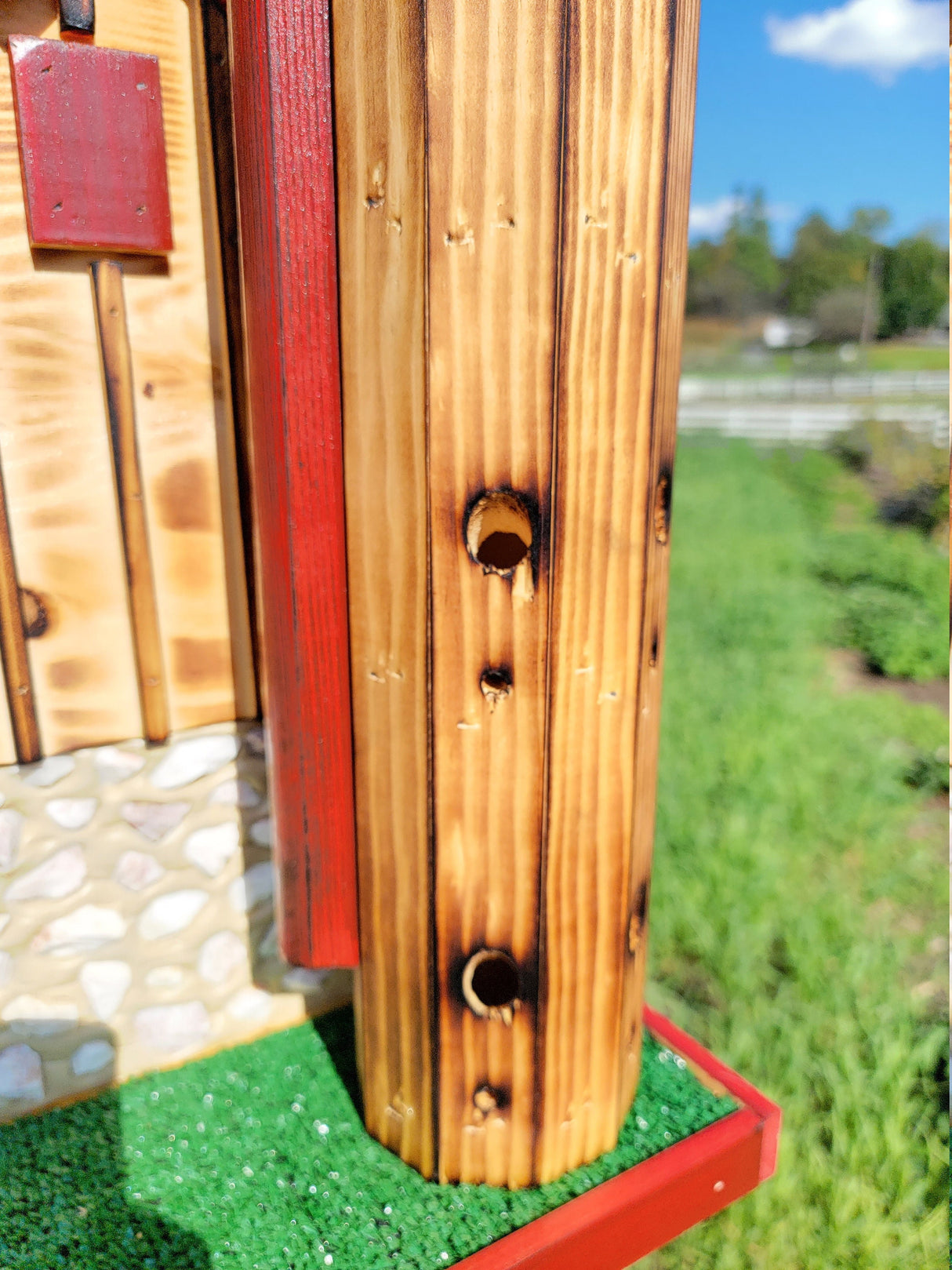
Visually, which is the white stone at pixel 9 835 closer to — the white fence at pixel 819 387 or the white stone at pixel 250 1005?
the white stone at pixel 250 1005

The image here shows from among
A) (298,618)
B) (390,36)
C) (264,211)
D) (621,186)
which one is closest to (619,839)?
(298,618)

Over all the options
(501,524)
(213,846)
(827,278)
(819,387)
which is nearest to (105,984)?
(213,846)

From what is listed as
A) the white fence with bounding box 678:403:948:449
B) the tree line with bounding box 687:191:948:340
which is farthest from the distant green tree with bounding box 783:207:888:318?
the white fence with bounding box 678:403:948:449

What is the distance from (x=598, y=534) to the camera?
1387 mm

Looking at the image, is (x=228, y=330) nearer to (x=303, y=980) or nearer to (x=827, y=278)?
(x=303, y=980)

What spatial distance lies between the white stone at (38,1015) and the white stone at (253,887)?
383mm

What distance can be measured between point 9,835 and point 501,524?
1146 mm

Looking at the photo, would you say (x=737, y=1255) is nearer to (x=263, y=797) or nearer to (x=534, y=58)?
(x=263, y=797)

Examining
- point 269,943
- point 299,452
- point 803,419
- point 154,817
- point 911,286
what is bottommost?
point 269,943

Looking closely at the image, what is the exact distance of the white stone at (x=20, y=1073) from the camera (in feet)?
5.90

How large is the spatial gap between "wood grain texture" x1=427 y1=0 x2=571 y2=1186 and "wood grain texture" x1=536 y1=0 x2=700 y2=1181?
0.03m

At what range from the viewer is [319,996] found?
2.18 m

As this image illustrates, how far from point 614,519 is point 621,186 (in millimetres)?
481

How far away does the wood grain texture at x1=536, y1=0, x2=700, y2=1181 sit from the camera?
1.24m
